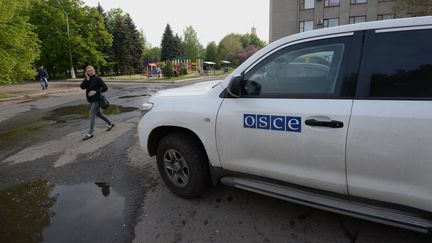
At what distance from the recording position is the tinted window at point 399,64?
6.88ft

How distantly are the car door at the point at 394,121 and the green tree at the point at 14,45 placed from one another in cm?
1854

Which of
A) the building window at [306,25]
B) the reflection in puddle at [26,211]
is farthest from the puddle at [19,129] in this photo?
the building window at [306,25]

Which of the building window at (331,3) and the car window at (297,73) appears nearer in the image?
the car window at (297,73)

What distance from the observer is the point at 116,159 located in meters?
5.27

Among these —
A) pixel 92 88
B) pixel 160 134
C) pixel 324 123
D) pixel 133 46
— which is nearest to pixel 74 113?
pixel 92 88

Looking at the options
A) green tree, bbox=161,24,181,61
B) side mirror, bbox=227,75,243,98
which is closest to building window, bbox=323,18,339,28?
side mirror, bbox=227,75,243,98

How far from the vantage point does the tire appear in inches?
131

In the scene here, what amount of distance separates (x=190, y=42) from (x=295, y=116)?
9520cm

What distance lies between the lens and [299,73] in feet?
9.16

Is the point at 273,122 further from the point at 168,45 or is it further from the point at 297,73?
the point at 168,45

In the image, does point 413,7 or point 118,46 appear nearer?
point 413,7

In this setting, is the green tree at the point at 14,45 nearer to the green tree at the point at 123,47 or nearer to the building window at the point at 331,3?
the building window at the point at 331,3

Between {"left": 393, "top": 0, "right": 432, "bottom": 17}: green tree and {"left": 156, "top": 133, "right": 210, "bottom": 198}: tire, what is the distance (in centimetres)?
2469

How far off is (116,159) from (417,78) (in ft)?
15.4
